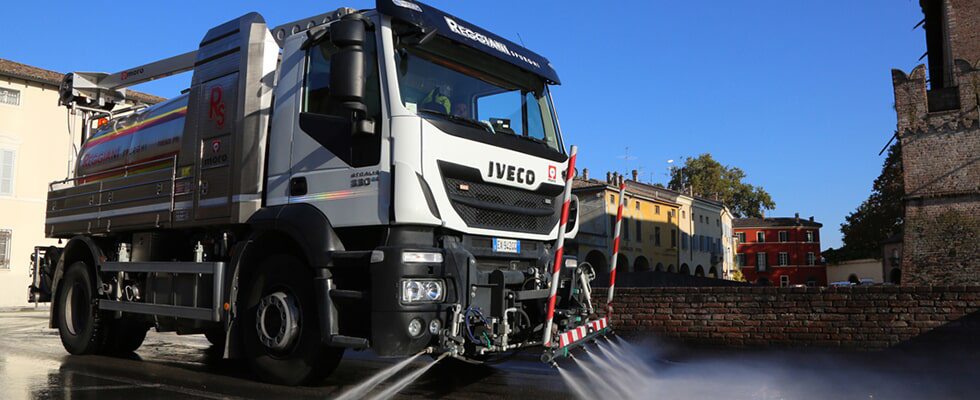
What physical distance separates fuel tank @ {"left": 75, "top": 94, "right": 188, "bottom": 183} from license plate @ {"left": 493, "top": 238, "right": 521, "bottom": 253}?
3.80 meters

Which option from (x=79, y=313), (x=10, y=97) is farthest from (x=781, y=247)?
(x=79, y=313)

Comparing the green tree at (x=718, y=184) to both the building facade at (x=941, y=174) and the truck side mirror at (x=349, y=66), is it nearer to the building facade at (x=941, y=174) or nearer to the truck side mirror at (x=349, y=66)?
the building facade at (x=941, y=174)

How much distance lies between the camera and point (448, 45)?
244 inches

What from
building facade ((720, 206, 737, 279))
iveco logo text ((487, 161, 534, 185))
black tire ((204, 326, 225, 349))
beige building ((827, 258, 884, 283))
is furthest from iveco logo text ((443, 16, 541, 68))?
building facade ((720, 206, 737, 279))

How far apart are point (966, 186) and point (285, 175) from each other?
70.3 ft

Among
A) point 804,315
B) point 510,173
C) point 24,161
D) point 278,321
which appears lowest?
point 804,315

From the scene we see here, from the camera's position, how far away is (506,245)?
20.3 feet

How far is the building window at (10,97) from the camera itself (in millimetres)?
27381

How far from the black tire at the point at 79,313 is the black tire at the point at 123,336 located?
4.4 inches

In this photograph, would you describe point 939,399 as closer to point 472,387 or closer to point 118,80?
point 472,387

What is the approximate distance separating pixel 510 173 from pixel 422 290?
1.41 metres

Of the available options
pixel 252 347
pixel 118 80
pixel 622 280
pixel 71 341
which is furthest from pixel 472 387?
pixel 622 280

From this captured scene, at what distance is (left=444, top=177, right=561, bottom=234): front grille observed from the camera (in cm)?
584

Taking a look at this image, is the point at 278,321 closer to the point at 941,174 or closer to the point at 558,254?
the point at 558,254
